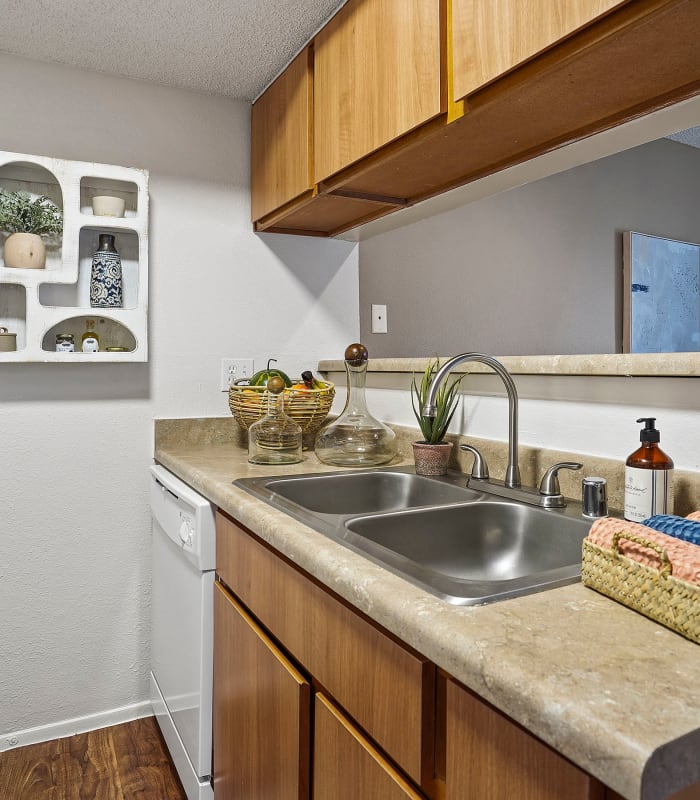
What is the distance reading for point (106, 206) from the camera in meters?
1.83

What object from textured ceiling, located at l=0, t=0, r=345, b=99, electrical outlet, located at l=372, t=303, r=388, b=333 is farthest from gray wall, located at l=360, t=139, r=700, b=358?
textured ceiling, located at l=0, t=0, r=345, b=99

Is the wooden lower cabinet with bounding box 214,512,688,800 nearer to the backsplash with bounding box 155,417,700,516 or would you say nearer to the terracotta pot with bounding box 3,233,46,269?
the backsplash with bounding box 155,417,700,516

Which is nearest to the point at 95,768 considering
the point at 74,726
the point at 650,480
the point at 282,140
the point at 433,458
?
the point at 74,726

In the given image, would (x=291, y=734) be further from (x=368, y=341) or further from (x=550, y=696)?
(x=368, y=341)

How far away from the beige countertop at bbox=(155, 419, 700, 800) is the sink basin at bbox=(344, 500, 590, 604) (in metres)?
0.23

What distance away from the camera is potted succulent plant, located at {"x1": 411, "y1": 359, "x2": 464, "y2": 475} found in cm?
144

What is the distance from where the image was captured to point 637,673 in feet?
1.75

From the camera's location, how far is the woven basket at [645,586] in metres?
0.60

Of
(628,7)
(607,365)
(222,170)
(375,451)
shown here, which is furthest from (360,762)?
(222,170)

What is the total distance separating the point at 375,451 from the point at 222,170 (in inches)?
44.7

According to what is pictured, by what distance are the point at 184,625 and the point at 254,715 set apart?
0.47 meters

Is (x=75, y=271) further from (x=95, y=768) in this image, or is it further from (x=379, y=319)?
(x=95, y=768)

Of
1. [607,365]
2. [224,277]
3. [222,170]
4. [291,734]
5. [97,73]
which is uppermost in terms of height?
[97,73]

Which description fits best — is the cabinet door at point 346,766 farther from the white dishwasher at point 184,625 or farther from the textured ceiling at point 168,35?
the textured ceiling at point 168,35
